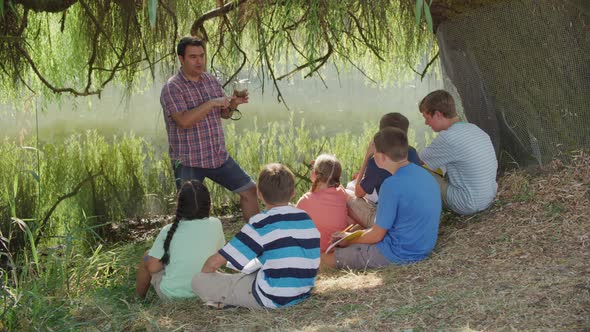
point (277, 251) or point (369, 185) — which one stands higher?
point (369, 185)

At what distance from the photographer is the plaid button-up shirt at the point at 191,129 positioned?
15.4 feet

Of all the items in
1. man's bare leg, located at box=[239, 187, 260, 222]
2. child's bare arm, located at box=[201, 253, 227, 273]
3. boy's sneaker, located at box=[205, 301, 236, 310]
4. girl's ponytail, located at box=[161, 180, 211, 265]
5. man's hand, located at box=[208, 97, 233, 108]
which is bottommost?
boy's sneaker, located at box=[205, 301, 236, 310]

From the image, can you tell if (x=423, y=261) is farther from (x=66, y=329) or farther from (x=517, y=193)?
(x=66, y=329)

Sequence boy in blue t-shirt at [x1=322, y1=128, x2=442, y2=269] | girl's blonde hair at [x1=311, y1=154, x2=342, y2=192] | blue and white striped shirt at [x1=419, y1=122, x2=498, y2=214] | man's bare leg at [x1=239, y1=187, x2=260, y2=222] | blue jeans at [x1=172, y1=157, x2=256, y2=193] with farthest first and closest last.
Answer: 1. man's bare leg at [x1=239, y1=187, x2=260, y2=222]
2. blue jeans at [x1=172, y1=157, x2=256, y2=193]
3. blue and white striped shirt at [x1=419, y1=122, x2=498, y2=214]
4. girl's blonde hair at [x1=311, y1=154, x2=342, y2=192]
5. boy in blue t-shirt at [x1=322, y1=128, x2=442, y2=269]

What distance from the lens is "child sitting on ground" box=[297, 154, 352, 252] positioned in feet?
13.8

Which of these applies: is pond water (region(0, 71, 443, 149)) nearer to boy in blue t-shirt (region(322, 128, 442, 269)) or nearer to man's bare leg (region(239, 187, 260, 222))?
man's bare leg (region(239, 187, 260, 222))

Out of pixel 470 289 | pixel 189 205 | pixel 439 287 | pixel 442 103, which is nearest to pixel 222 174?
pixel 189 205

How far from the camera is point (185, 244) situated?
11.9 feet

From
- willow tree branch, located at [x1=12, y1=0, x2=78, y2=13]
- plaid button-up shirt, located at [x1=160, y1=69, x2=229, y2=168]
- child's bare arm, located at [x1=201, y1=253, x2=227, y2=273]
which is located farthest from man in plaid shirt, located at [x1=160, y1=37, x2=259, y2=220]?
child's bare arm, located at [x1=201, y1=253, x2=227, y2=273]

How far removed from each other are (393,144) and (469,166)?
709mm

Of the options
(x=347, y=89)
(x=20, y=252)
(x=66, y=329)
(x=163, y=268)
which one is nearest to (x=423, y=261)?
(x=163, y=268)

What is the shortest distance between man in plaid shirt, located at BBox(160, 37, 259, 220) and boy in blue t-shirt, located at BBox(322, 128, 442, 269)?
1250 millimetres

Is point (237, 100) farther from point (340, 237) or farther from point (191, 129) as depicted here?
point (340, 237)

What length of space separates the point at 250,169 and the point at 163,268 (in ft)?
10.4
